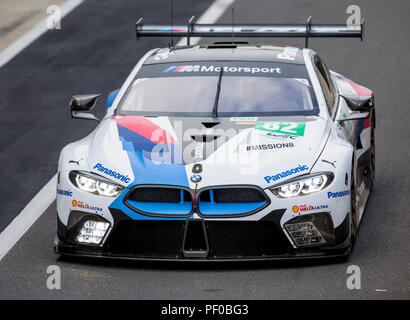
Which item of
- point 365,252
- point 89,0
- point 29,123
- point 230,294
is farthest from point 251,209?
point 89,0

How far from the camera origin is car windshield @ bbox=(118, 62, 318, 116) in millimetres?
8828

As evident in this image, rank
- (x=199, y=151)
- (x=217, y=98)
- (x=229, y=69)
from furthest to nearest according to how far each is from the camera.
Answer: (x=229, y=69) < (x=217, y=98) < (x=199, y=151)

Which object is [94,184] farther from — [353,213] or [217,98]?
[353,213]

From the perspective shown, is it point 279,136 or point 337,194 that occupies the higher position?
point 279,136

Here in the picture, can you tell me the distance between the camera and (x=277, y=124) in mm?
8406

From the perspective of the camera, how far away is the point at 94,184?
778 centimetres

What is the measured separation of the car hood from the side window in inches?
21.1

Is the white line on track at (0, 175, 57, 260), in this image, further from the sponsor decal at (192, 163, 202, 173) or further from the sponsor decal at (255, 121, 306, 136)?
the sponsor decal at (255, 121, 306, 136)

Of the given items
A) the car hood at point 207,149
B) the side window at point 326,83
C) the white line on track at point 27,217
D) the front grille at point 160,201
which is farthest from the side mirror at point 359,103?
the white line on track at point 27,217

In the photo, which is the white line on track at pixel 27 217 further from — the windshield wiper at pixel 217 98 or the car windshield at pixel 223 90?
the windshield wiper at pixel 217 98

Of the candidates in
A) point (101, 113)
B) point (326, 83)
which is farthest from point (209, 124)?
point (101, 113)

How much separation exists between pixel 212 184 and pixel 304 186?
68 centimetres

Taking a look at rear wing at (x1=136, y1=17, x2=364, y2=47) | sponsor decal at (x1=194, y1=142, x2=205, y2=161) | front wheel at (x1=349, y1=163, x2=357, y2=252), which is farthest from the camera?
rear wing at (x1=136, y1=17, x2=364, y2=47)

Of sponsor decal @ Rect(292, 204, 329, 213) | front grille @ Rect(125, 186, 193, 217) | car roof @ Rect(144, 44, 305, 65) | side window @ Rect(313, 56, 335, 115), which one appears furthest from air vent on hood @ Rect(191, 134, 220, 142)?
car roof @ Rect(144, 44, 305, 65)
